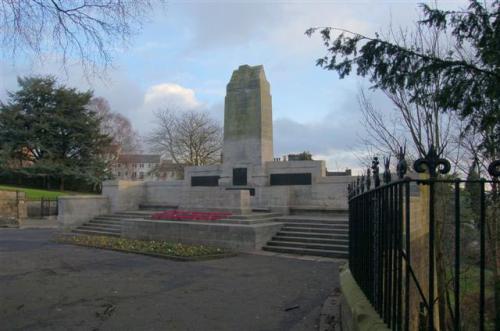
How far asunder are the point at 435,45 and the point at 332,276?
674 centimetres

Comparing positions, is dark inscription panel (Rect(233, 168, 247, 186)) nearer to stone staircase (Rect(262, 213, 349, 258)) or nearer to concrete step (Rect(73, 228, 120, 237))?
stone staircase (Rect(262, 213, 349, 258))

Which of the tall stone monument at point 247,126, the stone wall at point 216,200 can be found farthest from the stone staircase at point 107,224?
the tall stone monument at point 247,126

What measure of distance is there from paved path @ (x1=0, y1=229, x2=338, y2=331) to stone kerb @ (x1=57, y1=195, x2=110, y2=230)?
7.91 metres

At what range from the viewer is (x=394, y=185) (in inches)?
114

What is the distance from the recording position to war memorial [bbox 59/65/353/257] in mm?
15336

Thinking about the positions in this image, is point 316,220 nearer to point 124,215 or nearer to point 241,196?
point 241,196

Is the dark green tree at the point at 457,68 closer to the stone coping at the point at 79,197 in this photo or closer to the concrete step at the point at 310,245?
the concrete step at the point at 310,245

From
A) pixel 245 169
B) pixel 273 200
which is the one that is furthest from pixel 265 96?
pixel 273 200

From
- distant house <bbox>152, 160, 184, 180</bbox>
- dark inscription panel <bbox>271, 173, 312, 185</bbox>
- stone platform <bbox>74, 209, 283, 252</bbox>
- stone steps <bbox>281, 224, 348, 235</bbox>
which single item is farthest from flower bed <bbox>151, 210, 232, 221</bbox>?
distant house <bbox>152, 160, 184, 180</bbox>

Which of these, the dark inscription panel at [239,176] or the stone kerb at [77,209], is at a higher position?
the dark inscription panel at [239,176]

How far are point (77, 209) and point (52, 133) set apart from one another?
84.9 ft

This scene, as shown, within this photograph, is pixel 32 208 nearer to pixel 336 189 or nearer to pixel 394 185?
pixel 336 189

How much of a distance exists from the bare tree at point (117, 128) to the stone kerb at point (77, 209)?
102 ft

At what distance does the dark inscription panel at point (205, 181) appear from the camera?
74.4 ft
